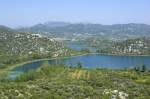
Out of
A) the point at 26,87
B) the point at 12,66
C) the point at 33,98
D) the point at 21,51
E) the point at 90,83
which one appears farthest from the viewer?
the point at 21,51

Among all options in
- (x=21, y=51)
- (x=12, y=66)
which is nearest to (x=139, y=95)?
(x=12, y=66)

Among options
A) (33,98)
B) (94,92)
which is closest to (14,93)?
(33,98)

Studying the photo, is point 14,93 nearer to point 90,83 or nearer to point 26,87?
point 26,87

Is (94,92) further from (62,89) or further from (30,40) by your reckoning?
(30,40)

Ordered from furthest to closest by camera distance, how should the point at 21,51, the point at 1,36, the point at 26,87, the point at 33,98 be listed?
the point at 1,36 → the point at 21,51 → the point at 26,87 → the point at 33,98

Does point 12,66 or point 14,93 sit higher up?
point 14,93

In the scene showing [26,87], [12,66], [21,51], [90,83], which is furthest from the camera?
[21,51]

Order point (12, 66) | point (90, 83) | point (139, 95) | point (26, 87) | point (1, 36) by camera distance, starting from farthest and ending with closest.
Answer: point (1, 36) < point (12, 66) < point (90, 83) < point (26, 87) < point (139, 95)

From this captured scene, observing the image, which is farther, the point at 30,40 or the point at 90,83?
the point at 30,40

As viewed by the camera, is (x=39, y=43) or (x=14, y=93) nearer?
(x=14, y=93)
